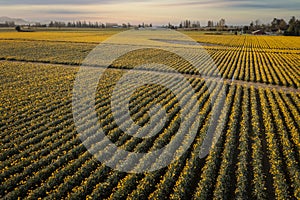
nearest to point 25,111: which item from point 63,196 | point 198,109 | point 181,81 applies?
point 63,196

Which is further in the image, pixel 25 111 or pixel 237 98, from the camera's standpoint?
pixel 237 98

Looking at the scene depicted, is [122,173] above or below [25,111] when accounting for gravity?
below

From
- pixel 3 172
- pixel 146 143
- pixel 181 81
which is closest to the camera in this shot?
pixel 3 172

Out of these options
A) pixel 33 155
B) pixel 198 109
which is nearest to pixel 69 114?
pixel 33 155

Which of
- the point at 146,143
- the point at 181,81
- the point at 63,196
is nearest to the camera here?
the point at 63,196

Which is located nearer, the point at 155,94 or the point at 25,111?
the point at 25,111

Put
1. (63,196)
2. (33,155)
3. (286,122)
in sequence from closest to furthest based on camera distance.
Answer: (63,196) < (33,155) < (286,122)

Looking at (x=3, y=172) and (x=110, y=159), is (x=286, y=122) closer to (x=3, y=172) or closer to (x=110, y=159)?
(x=110, y=159)

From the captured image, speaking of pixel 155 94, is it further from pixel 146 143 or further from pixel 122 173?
pixel 122 173

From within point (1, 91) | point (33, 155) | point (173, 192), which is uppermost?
point (1, 91)
